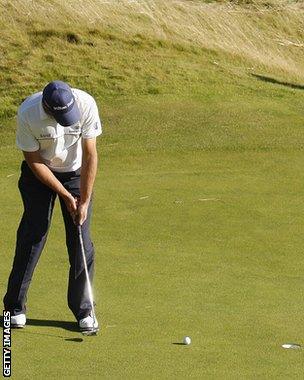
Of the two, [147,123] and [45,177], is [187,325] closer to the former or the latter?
[45,177]

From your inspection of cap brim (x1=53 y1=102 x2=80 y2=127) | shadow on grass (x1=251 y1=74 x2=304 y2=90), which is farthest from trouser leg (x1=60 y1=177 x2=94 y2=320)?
shadow on grass (x1=251 y1=74 x2=304 y2=90)

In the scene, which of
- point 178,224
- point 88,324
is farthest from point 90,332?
point 178,224

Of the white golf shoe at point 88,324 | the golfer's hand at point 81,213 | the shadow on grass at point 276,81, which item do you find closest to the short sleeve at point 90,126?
the golfer's hand at point 81,213

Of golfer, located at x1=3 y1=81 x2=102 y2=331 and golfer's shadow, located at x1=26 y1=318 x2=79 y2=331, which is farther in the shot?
golfer's shadow, located at x1=26 y1=318 x2=79 y2=331

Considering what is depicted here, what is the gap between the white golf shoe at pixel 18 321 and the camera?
22.5 feet

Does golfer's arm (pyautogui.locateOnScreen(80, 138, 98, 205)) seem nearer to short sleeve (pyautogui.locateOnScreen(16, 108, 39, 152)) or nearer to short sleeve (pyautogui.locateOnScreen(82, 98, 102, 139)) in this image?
short sleeve (pyautogui.locateOnScreen(82, 98, 102, 139))

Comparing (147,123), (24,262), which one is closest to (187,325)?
(24,262)

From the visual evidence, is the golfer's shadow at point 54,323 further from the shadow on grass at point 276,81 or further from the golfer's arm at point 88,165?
the shadow on grass at point 276,81

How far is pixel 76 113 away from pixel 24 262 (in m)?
1.03

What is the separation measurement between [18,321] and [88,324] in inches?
16.7

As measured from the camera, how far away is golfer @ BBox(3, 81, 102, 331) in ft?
21.8

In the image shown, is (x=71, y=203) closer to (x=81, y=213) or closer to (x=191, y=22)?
(x=81, y=213)

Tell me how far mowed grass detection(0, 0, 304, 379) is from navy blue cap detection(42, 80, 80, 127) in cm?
129

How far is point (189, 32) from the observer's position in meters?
20.9
